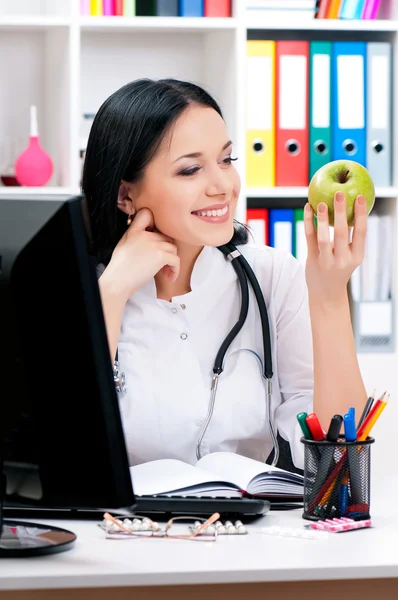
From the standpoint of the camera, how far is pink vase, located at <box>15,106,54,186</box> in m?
2.77

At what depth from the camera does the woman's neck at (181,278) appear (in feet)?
5.89

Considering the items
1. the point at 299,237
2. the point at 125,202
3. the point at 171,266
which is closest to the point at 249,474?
the point at 171,266

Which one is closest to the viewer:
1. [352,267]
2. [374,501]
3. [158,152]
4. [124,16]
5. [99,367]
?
[99,367]

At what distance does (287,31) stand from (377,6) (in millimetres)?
280

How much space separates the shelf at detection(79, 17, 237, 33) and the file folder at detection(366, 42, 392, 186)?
431 mm

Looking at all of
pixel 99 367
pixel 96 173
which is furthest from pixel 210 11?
pixel 99 367

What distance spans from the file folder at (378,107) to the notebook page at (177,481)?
1739mm

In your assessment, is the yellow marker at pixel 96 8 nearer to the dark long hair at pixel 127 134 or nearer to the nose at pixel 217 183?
the dark long hair at pixel 127 134

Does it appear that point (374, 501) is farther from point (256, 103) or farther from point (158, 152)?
point (256, 103)

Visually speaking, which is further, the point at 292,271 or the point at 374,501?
the point at 292,271

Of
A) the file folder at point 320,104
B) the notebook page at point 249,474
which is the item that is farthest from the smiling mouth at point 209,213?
the file folder at point 320,104

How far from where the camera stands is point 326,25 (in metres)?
2.82

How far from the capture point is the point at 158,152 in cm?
170

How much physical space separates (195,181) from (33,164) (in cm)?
120
